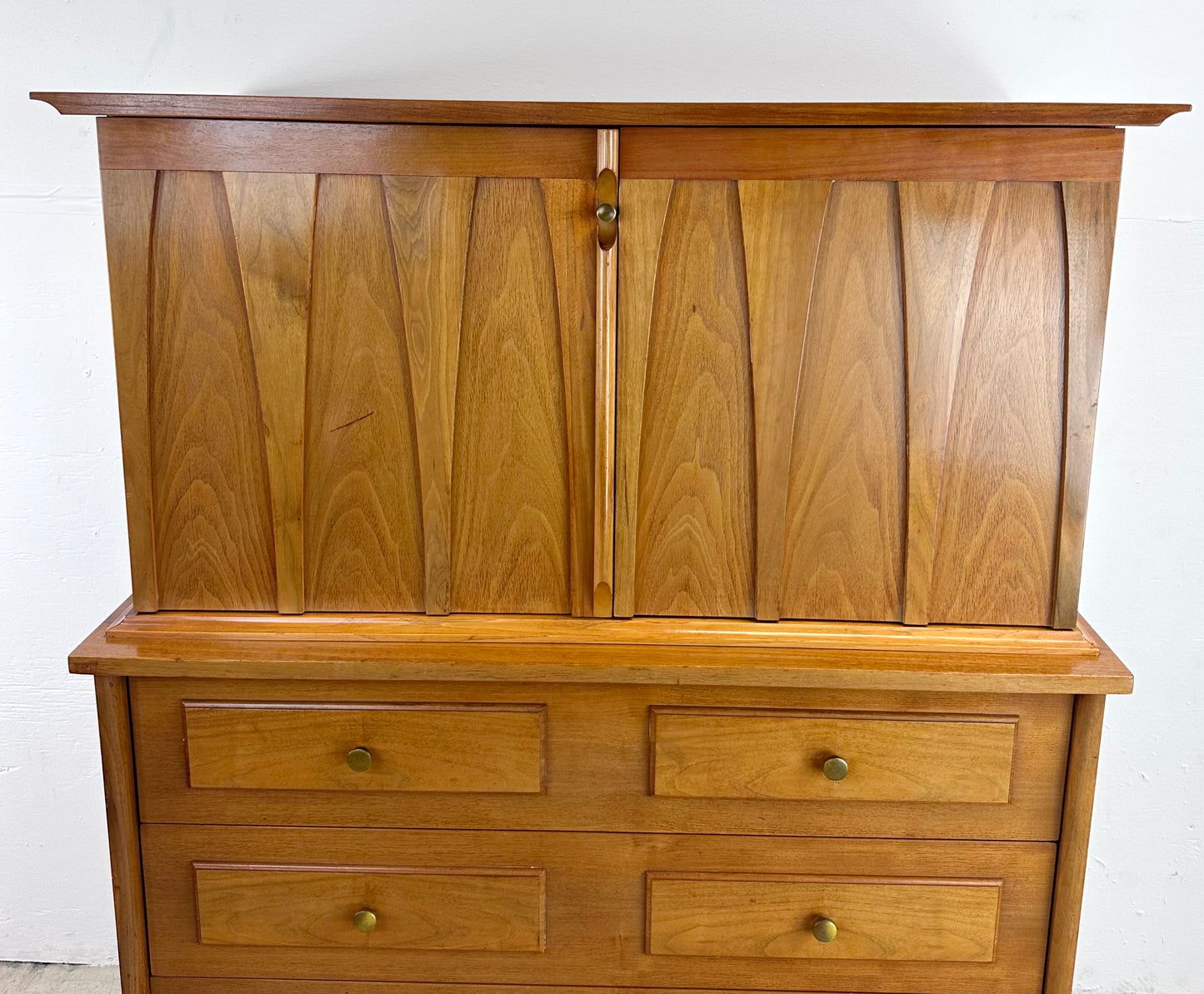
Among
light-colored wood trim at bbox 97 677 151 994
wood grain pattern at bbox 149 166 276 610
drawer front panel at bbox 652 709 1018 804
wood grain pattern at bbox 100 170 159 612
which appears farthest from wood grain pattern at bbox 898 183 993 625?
light-colored wood trim at bbox 97 677 151 994

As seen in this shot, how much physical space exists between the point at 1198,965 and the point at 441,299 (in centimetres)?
211

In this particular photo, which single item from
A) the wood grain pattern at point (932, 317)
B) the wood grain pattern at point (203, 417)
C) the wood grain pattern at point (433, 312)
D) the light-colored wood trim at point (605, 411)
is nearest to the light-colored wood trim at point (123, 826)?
the wood grain pattern at point (203, 417)

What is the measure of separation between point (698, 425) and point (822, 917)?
2.60 ft

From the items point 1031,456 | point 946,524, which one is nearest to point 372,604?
point 946,524

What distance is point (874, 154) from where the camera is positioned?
4.64 ft

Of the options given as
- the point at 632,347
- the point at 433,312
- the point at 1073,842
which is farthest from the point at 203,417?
the point at 1073,842

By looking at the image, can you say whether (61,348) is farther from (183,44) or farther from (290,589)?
(290,589)

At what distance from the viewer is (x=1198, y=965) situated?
82.7 inches

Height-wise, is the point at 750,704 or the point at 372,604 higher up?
the point at 372,604

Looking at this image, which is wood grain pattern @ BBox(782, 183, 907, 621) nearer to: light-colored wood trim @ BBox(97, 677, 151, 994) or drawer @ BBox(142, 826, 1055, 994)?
drawer @ BBox(142, 826, 1055, 994)

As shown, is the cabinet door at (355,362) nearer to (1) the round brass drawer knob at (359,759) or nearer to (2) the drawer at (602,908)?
(1) the round brass drawer knob at (359,759)

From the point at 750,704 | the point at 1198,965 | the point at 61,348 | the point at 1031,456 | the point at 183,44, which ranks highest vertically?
the point at 183,44

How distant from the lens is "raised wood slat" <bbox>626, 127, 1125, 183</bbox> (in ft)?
4.59

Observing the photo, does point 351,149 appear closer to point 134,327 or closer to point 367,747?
point 134,327
